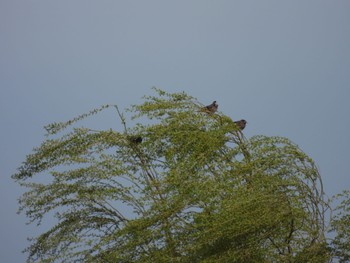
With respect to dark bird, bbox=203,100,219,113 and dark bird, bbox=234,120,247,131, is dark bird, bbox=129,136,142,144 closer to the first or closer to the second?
dark bird, bbox=203,100,219,113

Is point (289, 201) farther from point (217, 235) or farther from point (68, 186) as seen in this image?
point (68, 186)

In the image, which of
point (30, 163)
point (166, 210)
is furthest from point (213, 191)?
point (30, 163)

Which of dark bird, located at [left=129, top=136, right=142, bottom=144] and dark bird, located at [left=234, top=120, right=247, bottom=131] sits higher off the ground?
dark bird, located at [left=129, top=136, right=142, bottom=144]

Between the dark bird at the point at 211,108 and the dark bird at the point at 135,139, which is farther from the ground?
the dark bird at the point at 211,108

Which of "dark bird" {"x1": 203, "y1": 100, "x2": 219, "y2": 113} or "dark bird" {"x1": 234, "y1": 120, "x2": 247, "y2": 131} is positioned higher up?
"dark bird" {"x1": 203, "y1": 100, "x2": 219, "y2": 113}

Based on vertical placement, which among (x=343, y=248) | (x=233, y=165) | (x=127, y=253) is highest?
(x=233, y=165)

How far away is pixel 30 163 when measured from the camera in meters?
10.5

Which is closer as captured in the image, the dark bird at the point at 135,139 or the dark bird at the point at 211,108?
the dark bird at the point at 135,139

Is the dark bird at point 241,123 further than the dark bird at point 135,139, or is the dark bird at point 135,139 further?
the dark bird at point 241,123

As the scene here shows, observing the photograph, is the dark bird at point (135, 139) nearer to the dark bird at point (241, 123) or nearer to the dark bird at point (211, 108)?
the dark bird at point (211, 108)

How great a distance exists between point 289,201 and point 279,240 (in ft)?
2.42

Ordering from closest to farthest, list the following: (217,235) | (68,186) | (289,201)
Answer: (217,235), (289,201), (68,186)

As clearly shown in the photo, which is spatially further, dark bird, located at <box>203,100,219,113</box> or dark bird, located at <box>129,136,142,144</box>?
dark bird, located at <box>203,100,219,113</box>

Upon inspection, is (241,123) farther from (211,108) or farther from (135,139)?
(135,139)
